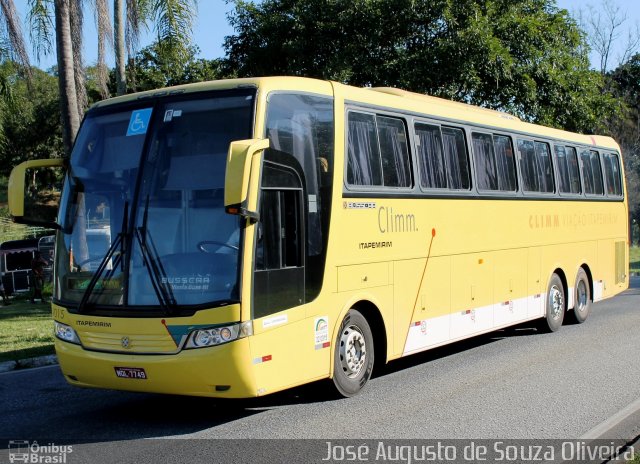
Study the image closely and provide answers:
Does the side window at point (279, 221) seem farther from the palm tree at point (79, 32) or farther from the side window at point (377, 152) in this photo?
the palm tree at point (79, 32)

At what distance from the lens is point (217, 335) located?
280 inches

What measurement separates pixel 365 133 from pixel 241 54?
14194mm

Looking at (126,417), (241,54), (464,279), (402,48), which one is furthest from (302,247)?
(241,54)

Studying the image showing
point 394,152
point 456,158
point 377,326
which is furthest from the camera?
point 456,158

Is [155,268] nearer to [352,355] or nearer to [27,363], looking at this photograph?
[352,355]

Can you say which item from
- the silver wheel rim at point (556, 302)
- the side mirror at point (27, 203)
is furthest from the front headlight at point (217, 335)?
the silver wheel rim at point (556, 302)

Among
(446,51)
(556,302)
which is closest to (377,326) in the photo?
(556,302)

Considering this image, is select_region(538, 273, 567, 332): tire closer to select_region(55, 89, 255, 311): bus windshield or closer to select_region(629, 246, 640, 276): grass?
select_region(55, 89, 255, 311): bus windshield

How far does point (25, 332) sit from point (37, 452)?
884 centimetres

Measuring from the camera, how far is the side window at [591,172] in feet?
51.9

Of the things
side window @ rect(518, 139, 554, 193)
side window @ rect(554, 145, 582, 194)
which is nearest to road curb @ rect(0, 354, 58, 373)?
side window @ rect(518, 139, 554, 193)

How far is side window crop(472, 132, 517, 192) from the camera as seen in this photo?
38.8 feet

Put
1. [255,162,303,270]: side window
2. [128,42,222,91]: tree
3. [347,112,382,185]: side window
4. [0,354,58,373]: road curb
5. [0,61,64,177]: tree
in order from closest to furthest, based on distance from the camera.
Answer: [255,162,303,270]: side window, [347,112,382,185]: side window, [0,354,58,373]: road curb, [128,42,222,91]: tree, [0,61,64,177]: tree

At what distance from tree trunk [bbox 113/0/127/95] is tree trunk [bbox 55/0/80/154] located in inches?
83.7
